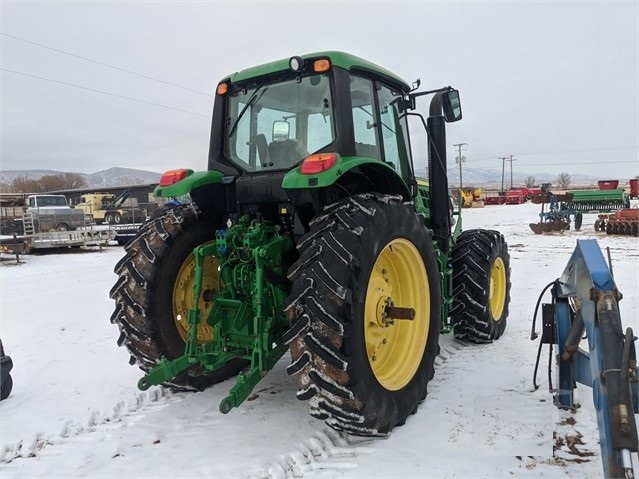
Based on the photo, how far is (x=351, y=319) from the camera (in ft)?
9.39

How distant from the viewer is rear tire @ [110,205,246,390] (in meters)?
3.62

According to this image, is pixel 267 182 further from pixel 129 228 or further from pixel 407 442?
pixel 129 228

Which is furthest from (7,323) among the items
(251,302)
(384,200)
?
(384,200)

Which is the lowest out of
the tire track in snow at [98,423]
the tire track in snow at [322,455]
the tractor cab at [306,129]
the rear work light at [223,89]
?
the tire track in snow at [322,455]

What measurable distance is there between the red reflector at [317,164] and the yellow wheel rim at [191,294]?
54.4 inches

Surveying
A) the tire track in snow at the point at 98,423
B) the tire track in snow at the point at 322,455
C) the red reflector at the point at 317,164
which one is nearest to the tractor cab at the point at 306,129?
the red reflector at the point at 317,164

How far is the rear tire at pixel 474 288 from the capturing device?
16.3 feet

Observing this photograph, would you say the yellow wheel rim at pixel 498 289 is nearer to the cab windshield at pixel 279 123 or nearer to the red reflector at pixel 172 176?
the cab windshield at pixel 279 123

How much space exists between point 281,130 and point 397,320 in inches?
68.9

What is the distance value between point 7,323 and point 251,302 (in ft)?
16.4

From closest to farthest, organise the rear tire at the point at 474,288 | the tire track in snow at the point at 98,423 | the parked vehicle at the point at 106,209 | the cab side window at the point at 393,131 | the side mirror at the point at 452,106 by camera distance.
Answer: the tire track in snow at the point at 98,423
the cab side window at the point at 393,131
the side mirror at the point at 452,106
the rear tire at the point at 474,288
the parked vehicle at the point at 106,209

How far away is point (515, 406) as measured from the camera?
3615 millimetres

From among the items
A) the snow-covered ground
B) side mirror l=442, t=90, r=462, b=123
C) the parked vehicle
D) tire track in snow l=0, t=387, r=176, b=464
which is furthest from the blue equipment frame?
the parked vehicle

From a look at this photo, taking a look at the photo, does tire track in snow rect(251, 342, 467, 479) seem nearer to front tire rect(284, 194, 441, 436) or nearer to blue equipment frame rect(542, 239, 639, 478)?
front tire rect(284, 194, 441, 436)
